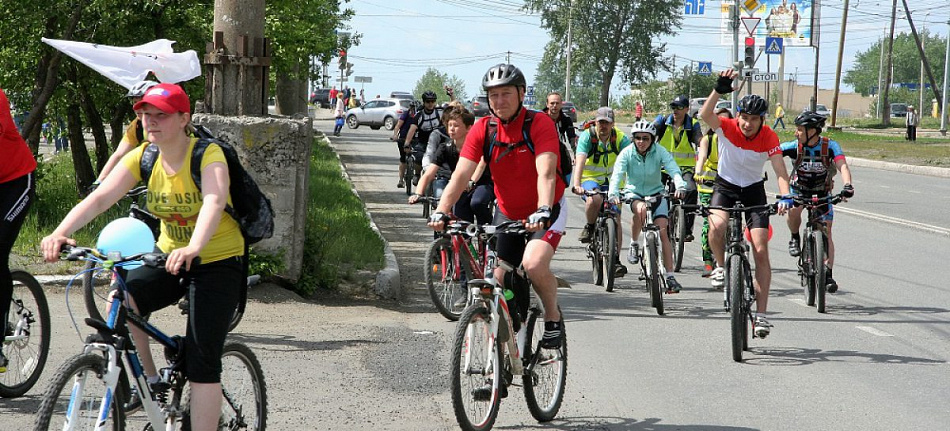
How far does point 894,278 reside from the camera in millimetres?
12625

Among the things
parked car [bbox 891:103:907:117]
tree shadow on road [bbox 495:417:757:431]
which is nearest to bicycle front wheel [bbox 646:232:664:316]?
tree shadow on road [bbox 495:417:757:431]

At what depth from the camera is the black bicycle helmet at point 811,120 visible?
35.2 feet

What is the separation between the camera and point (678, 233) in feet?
43.8

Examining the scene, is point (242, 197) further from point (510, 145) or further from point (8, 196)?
point (8, 196)

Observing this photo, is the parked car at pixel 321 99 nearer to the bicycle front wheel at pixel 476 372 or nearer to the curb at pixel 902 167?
the curb at pixel 902 167

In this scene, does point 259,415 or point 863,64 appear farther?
point 863,64

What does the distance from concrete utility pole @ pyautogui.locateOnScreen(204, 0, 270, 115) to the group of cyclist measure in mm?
1870

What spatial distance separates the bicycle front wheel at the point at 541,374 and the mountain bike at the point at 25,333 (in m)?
2.74

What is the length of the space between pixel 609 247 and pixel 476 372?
18.9ft

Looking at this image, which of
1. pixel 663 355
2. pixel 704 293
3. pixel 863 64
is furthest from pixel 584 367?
pixel 863 64

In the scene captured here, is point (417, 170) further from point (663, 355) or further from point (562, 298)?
point (663, 355)

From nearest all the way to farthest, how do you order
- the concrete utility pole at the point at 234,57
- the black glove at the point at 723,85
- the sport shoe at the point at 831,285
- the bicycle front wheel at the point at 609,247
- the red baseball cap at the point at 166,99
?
1. the red baseball cap at the point at 166,99
2. the black glove at the point at 723,85
3. the concrete utility pole at the point at 234,57
4. the bicycle front wheel at the point at 609,247
5. the sport shoe at the point at 831,285

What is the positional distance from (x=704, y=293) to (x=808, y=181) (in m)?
1.51

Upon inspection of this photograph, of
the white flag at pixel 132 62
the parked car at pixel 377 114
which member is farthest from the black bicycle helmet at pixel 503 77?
the parked car at pixel 377 114
